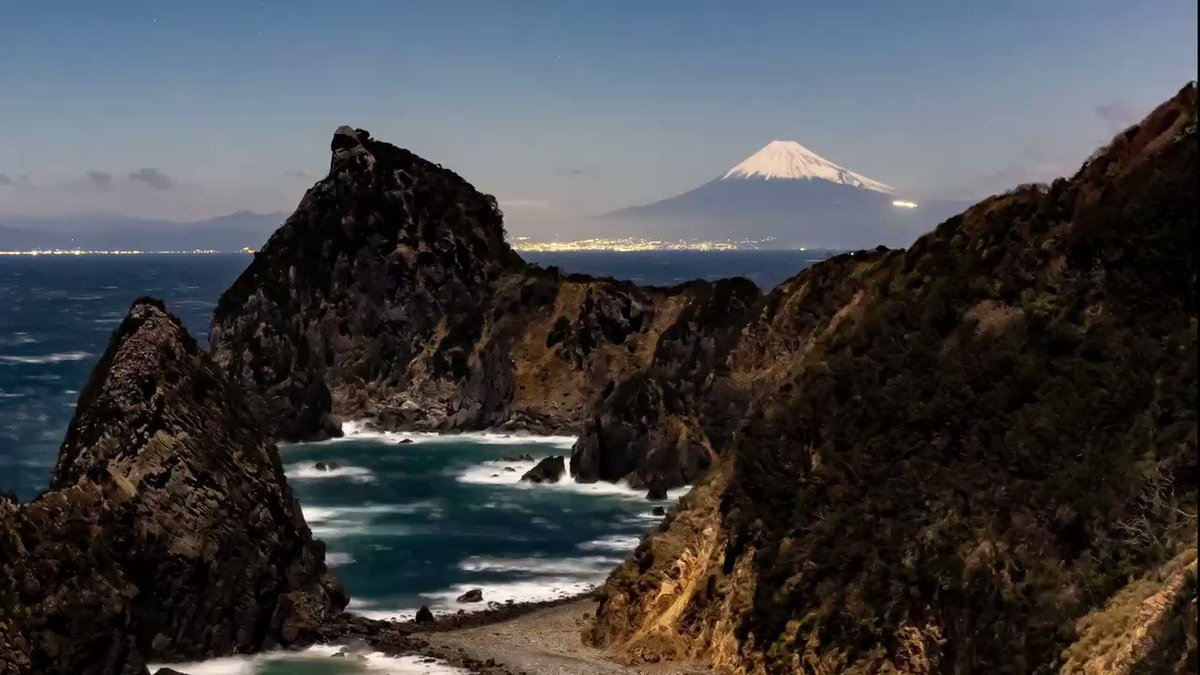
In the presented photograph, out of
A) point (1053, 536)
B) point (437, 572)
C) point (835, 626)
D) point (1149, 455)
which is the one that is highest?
point (1149, 455)

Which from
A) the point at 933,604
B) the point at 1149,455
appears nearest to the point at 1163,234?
the point at 1149,455

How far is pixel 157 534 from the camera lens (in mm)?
46875

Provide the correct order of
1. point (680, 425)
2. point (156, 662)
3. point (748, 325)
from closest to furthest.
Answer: point (156, 662) → point (680, 425) → point (748, 325)

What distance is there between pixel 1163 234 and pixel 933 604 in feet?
48.7

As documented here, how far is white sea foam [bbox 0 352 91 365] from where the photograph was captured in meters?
176

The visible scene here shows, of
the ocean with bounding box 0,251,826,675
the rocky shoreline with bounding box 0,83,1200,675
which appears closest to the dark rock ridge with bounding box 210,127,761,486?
the ocean with bounding box 0,251,826,675

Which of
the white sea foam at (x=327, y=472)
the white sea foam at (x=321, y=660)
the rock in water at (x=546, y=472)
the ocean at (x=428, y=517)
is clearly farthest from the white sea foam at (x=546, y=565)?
the white sea foam at (x=327, y=472)

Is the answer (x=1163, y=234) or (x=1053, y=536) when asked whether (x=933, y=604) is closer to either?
(x=1053, y=536)

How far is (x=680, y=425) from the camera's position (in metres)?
97.4

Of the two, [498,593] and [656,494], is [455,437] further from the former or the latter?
[498,593]

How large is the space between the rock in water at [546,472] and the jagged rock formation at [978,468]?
4907cm

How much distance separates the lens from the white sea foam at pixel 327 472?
100438 millimetres

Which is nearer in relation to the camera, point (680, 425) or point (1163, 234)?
point (1163, 234)

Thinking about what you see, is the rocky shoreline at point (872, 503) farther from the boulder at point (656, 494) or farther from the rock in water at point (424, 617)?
the boulder at point (656, 494)
